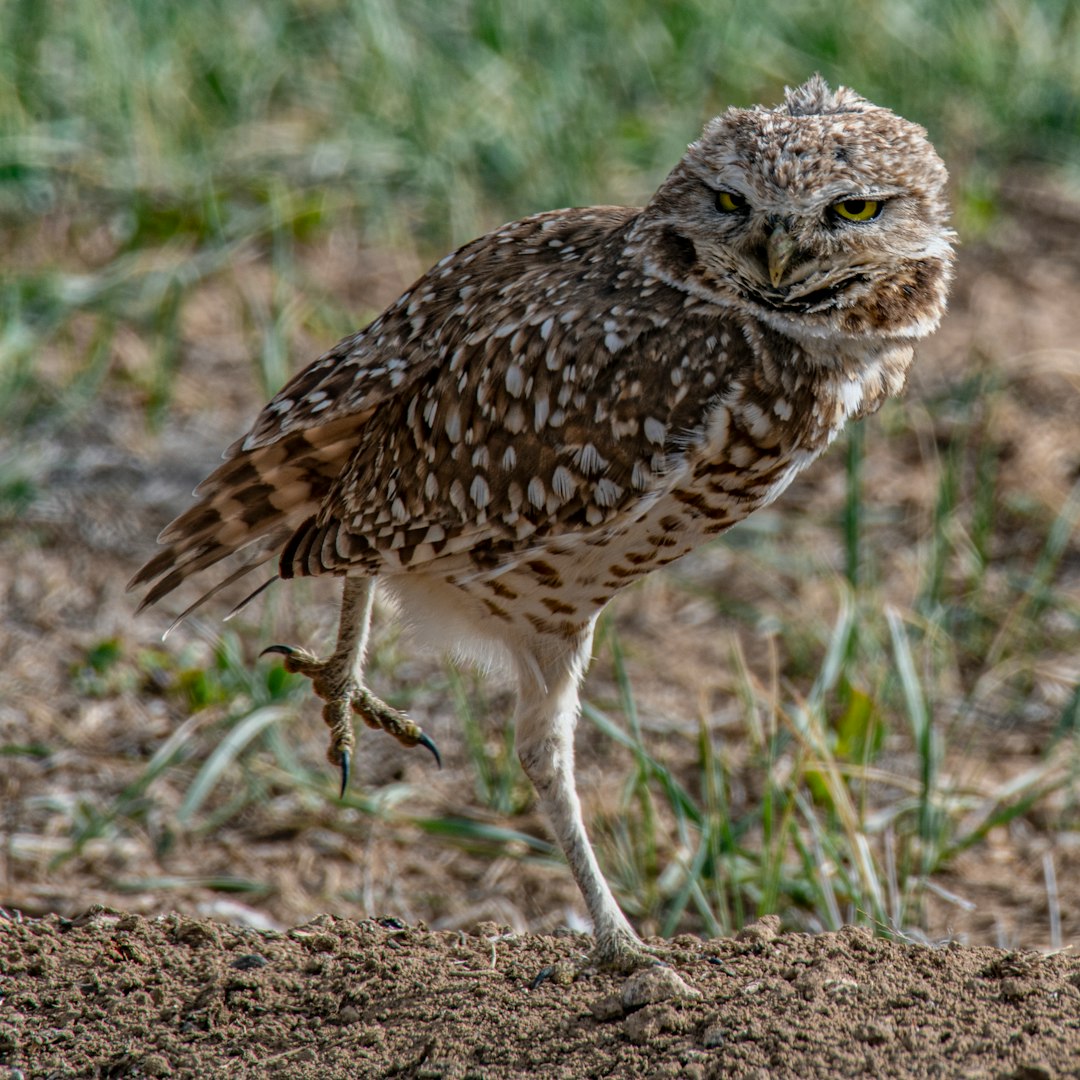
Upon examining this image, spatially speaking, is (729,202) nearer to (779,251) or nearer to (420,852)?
(779,251)

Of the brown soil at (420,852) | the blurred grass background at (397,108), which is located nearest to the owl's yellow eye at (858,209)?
the brown soil at (420,852)

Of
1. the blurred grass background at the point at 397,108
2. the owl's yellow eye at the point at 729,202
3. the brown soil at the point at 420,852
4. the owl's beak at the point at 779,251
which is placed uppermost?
the owl's yellow eye at the point at 729,202

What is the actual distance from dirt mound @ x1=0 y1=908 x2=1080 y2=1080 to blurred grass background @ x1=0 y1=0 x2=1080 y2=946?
64 centimetres

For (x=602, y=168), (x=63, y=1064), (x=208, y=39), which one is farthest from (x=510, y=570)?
(x=208, y=39)

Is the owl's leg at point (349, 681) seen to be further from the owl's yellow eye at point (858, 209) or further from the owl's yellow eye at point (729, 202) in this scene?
the owl's yellow eye at point (858, 209)

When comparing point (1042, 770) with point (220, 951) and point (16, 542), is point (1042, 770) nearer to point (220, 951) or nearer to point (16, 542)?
point (220, 951)

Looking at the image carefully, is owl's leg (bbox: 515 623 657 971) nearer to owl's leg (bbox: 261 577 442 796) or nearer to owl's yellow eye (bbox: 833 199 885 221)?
owl's leg (bbox: 261 577 442 796)

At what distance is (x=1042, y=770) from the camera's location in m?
4.65

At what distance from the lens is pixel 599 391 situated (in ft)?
11.3

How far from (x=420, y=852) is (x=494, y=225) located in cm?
303

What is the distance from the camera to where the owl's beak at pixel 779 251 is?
Result: 321 cm

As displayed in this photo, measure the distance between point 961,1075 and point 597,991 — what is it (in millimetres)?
875

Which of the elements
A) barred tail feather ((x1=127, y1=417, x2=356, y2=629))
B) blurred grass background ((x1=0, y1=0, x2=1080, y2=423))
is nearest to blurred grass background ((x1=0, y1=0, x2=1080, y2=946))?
blurred grass background ((x1=0, y1=0, x2=1080, y2=423))

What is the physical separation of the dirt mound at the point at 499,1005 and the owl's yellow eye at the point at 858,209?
1439 mm
